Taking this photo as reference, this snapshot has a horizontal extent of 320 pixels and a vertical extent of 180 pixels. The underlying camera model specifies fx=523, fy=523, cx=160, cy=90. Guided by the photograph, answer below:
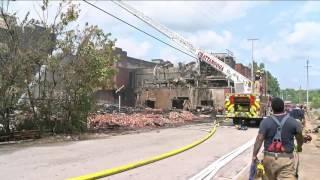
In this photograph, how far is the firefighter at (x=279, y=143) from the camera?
7.27 meters

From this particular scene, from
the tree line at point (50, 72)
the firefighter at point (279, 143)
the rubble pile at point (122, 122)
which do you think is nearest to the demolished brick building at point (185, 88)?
the rubble pile at point (122, 122)

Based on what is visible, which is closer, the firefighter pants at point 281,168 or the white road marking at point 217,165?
the firefighter pants at point 281,168

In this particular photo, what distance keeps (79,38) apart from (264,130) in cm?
1714

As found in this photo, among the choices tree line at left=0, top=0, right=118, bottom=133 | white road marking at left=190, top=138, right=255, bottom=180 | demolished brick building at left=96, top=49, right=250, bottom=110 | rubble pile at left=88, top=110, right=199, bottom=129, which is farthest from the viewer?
demolished brick building at left=96, top=49, right=250, bottom=110

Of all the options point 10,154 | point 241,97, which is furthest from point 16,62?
point 241,97

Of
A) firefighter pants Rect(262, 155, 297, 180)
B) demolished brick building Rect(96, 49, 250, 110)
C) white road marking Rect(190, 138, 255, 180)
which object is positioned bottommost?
white road marking Rect(190, 138, 255, 180)

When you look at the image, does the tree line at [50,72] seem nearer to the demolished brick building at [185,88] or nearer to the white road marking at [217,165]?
the white road marking at [217,165]

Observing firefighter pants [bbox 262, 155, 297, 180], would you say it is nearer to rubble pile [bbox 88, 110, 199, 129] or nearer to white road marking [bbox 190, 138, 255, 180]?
white road marking [bbox 190, 138, 255, 180]

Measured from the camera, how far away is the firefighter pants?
23.8 ft

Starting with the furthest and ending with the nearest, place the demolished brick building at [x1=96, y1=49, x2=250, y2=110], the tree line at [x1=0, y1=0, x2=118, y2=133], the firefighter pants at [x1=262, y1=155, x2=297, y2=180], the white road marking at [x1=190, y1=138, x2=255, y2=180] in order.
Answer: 1. the demolished brick building at [x1=96, y1=49, x2=250, y2=110]
2. the tree line at [x1=0, y1=0, x2=118, y2=133]
3. the white road marking at [x1=190, y1=138, x2=255, y2=180]
4. the firefighter pants at [x1=262, y1=155, x2=297, y2=180]

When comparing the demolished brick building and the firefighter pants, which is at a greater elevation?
the demolished brick building

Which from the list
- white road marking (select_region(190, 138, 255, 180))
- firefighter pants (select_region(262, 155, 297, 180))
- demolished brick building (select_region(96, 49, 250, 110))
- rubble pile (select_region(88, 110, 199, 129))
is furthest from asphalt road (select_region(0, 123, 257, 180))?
demolished brick building (select_region(96, 49, 250, 110))

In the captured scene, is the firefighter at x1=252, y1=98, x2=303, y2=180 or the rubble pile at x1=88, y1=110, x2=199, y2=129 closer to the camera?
the firefighter at x1=252, y1=98, x2=303, y2=180

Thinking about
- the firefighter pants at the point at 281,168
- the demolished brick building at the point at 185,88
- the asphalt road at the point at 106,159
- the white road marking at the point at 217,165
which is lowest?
the white road marking at the point at 217,165
